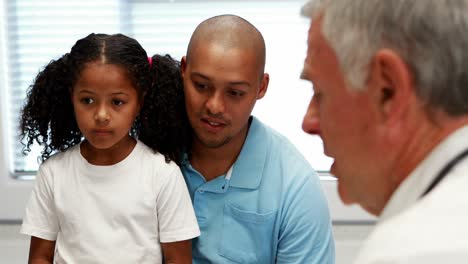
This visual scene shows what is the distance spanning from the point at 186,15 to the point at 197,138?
2.11 ft

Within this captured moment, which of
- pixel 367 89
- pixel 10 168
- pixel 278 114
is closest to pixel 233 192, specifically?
pixel 278 114

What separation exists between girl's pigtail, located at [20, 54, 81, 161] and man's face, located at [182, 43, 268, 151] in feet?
0.96

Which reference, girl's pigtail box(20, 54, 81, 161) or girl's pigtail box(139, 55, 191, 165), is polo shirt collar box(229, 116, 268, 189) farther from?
girl's pigtail box(20, 54, 81, 161)

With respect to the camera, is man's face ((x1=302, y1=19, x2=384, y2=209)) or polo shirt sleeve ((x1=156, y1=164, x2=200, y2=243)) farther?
polo shirt sleeve ((x1=156, y1=164, x2=200, y2=243))

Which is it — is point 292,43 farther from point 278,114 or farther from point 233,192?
point 233,192

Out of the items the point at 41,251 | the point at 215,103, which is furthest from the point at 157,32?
the point at 41,251

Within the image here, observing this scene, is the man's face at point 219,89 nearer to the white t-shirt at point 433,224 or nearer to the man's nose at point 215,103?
the man's nose at point 215,103

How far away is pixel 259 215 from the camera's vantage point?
1.49 m

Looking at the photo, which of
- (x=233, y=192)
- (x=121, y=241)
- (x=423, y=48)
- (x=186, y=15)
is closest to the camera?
(x=423, y=48)

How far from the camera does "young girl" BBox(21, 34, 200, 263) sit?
4.51ft

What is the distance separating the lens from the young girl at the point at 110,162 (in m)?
1.38

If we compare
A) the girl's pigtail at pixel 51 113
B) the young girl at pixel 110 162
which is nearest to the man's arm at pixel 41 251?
the young girl at pixel 110 162

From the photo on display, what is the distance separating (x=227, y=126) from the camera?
1425mm

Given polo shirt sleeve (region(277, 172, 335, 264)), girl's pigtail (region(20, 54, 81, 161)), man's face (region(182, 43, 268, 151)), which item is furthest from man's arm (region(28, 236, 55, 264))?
polo shirt sleeve (region(277, 172, 335, 264))
